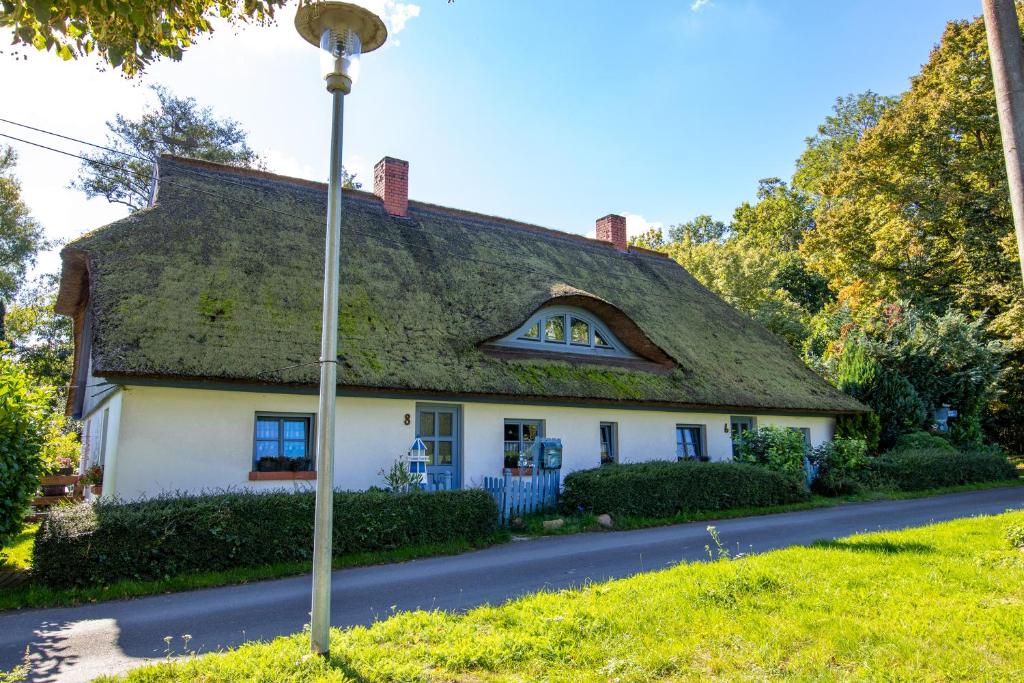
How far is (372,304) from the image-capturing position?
13.5 metres

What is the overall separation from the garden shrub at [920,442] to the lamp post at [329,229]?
65.9 ft

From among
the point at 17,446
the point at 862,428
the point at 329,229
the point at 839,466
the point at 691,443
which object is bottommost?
the point at 839,466

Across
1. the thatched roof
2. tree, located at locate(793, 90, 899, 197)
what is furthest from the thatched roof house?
tree, located at locate(793, 90, 899, 197)

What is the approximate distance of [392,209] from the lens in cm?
1753

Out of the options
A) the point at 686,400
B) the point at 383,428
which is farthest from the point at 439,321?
the point at 686,400

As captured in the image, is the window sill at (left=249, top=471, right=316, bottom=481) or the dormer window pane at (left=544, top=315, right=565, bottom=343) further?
the dormer window pane at (left=544, top=315, right=565, bottom=343)

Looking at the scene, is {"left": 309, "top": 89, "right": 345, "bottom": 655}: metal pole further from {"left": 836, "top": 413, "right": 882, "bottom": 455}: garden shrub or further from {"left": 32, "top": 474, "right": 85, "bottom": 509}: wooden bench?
{"left": 836, "top": 413, "right": 882, "bottom": 455}: garden shrub

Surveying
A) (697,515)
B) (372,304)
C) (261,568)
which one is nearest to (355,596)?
(261,568)

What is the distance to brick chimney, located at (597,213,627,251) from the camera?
23.2m

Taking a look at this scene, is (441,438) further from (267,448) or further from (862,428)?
(862,428)

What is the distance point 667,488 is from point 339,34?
10259 millimetres

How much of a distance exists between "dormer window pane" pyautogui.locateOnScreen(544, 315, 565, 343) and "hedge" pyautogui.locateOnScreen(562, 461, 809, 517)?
135 inches

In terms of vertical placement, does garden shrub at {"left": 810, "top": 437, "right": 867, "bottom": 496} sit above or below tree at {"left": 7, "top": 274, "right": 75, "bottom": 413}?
below

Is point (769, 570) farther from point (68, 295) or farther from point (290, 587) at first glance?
point (68, 295)
